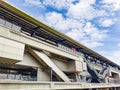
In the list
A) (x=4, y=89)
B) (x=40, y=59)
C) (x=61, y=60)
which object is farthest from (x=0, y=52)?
(x=61, y=60)

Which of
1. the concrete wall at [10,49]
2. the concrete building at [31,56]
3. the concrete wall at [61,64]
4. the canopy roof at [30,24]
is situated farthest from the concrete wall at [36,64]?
the canopy roof at [30,24]

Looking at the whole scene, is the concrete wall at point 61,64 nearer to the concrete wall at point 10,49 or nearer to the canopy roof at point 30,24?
the canopy roof at point 30,24

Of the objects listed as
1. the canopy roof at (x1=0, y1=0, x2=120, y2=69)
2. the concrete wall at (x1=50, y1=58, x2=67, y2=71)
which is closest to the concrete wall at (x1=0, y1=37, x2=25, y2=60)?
the canopy roof at (x1=0, y1=0, x2=120, y2=69)

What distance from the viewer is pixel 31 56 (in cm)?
2455

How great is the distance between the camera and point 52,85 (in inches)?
851

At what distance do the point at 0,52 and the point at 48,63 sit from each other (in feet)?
31.3

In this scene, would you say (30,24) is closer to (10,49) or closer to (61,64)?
(10,49)

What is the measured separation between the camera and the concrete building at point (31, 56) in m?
18.0

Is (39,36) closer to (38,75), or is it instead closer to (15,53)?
(38,75)

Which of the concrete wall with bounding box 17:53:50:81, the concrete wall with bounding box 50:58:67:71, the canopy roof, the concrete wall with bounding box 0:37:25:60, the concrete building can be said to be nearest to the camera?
the concrete wall with bounding box 0:37:25:60

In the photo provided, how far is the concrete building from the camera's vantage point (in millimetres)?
18047

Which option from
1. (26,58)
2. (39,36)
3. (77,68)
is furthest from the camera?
(77,68)

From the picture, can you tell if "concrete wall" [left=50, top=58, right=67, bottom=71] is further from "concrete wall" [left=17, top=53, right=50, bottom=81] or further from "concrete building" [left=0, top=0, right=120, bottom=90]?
"concrete wall" [left=17, top=53, right=50, bottom=81]

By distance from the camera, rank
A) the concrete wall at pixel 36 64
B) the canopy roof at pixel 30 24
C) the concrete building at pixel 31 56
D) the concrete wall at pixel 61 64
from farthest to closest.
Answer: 1. the concrete wall at pixel 61 64
2. the concrete wall at pixel 36 64
3. the canopy roof at pixel 30 24
4. the concrete building at pixel 31 56
